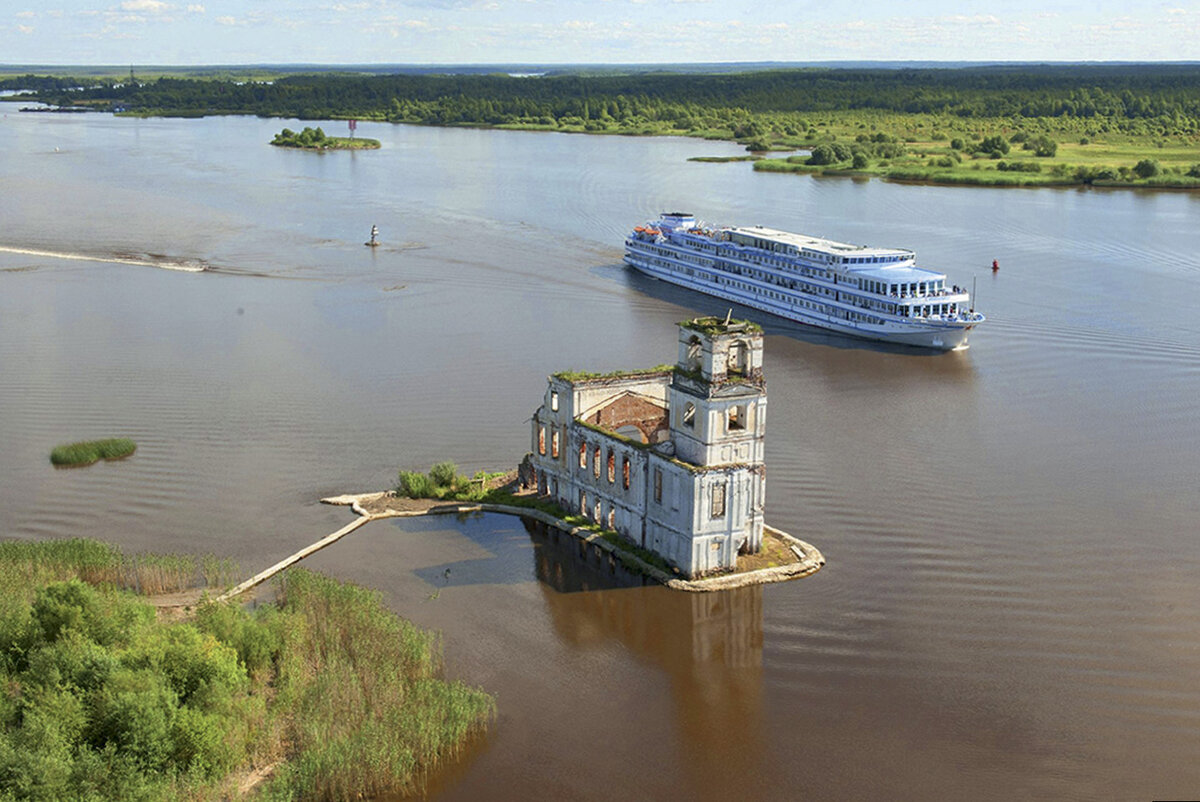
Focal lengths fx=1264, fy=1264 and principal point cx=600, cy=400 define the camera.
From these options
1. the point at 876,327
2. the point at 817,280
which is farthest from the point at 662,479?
the point at 817,280

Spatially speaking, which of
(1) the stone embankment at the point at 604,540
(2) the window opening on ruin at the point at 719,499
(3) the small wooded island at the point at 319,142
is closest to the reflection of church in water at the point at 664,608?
(1) the stone embankment at the point at 604,540

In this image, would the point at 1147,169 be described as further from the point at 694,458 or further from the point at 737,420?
the point at 694,458

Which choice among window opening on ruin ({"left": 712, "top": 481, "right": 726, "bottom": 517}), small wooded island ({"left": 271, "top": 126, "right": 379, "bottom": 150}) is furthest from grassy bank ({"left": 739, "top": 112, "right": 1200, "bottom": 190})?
window opening on ruin ({"left": 712, "top": 481, "right": 726, "bottom": 517})

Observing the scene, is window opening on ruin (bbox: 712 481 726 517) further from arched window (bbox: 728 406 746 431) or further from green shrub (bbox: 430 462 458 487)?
green shrub (bbox: 430 462 458 487)

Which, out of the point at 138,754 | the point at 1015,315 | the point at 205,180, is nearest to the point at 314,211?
the point at 205,180

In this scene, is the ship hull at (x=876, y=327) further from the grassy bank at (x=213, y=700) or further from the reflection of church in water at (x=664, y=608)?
the grassy bank at (x=213, y=700)

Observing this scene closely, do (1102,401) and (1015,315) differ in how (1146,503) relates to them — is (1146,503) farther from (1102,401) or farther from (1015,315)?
(1015,315)

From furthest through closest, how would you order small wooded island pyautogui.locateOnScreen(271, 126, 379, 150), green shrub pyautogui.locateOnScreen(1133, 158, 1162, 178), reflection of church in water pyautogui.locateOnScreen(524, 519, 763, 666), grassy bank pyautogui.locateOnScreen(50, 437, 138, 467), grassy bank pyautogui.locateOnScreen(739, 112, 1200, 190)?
small wooded island pyautogui.locateOnScreen(271, 126, 379, 150)
grassy bank pyautogui.locateOnScreen(739, 112, 1200, 190)
green shrub pyautogui.locateOnScreen(1133, 158, 1162, 178)
grassy bank pyautogui.locateOnScreen(50, 437, 138, 467)
reflection of church in water pyautogui.locateOnScreen(524, 519, 763, 666)
